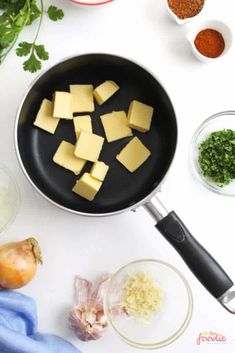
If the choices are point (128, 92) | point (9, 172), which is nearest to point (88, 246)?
point (9, 172)

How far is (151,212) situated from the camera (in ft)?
4.70

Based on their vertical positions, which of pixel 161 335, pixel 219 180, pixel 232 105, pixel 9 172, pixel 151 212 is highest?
pixel 232 105

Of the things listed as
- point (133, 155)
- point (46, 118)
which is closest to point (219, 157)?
point (133, 155)

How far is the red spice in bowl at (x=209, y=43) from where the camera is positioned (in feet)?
5.08

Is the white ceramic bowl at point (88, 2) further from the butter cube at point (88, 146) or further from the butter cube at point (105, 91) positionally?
the butter cube at point (88, 146)

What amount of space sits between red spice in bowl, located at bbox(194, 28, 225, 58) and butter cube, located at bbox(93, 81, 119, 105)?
227 mm

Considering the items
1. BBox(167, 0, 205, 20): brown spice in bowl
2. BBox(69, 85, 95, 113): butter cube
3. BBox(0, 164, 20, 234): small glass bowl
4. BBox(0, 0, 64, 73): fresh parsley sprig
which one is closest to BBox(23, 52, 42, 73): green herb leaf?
BBox(0, 0, 64, 73): fresh parsley sprig

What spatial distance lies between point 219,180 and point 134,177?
0.21 metres

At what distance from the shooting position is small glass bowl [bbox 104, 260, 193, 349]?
1521 mm

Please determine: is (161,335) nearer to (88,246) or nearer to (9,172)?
(88,246)

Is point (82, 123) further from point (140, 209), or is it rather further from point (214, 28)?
point (214, 28)

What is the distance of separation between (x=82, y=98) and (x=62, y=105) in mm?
62

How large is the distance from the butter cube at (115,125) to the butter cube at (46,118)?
0.12 m

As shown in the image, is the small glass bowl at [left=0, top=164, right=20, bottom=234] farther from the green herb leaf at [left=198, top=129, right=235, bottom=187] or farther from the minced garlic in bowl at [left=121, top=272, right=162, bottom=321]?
the green herb leaf at [left=198, top=129, right=235, bottom=187]
